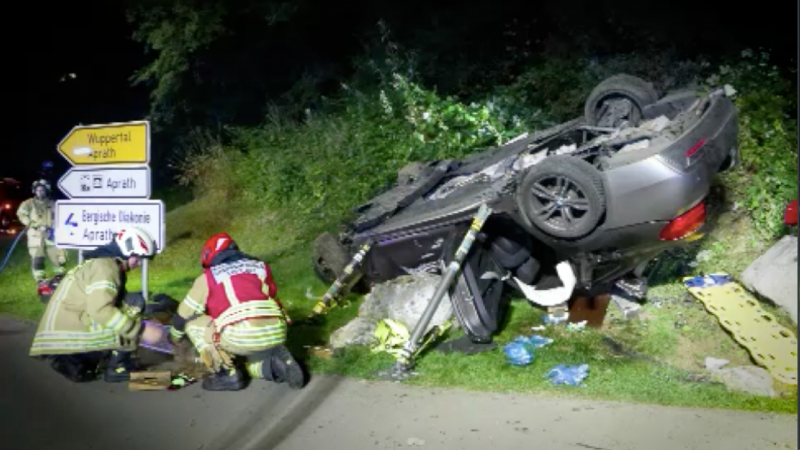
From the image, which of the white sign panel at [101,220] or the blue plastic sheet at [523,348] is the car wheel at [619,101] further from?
the white sign panel at [101,220]

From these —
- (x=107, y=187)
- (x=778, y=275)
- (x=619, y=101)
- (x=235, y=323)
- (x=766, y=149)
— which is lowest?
(x=235, y=323)

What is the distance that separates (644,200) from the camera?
574 cm

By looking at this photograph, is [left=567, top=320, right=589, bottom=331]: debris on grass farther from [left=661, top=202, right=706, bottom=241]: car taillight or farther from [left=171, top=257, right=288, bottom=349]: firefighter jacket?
[left=171, top=257, right=288, bottom=349]: firefighter jacket

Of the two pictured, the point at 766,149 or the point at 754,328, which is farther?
the point at 766,149

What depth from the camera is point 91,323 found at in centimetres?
609

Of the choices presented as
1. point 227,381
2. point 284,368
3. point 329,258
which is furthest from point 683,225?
point 329,258

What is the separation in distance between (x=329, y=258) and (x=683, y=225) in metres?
3.82

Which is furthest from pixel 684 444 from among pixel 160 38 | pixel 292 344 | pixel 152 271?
pixel 160 38

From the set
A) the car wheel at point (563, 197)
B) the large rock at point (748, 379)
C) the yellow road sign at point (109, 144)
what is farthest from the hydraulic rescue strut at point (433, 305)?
the yellow road sign at point (109, 144)

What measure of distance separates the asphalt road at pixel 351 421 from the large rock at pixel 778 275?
1744mm

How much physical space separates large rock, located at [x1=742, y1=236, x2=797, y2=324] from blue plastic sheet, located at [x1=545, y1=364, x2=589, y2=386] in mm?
1809

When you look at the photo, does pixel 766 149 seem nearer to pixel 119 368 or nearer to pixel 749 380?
pixel 749 380

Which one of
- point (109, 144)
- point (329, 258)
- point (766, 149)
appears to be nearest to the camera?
point (766, 149)

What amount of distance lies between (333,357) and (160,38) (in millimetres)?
11384
